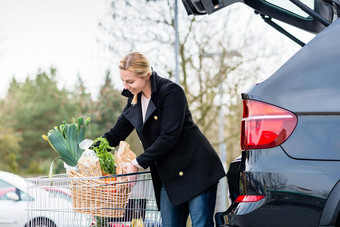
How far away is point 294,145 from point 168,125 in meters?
1.06

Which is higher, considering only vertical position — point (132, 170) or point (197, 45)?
point (197, 45)

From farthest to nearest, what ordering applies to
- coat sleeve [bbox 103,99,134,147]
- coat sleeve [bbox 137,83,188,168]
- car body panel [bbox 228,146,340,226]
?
1. coat sleeve [bbox 103,99,134,147]
2. coat sleeve [bbox 137,83,188,168]
3. car body panel [bbox 228,146,340,226]

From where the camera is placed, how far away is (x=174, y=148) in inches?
141

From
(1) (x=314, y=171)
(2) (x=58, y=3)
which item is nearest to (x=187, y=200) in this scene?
(1) (x=314, y=171)

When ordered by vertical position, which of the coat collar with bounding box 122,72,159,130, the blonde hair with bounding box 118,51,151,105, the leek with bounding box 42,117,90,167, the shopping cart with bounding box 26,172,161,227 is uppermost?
the blonde hair with bounding box 118,51,151,105

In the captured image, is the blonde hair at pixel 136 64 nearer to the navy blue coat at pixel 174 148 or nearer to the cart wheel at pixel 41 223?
the navy blue coat at pixel 174 148

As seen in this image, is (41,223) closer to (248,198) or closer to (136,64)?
(136,64)

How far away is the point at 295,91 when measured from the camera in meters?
2.67

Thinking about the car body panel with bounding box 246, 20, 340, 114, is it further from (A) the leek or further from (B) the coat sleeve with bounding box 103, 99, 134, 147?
(B) the coat sleeve with bounding box 103, 99, 134, 147

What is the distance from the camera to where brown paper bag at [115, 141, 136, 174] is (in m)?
3.45

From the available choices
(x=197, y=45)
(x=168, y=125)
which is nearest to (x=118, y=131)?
(x=168, y=125)

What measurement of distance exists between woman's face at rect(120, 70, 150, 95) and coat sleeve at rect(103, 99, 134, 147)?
46 centimetres

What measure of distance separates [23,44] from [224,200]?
26105 mm

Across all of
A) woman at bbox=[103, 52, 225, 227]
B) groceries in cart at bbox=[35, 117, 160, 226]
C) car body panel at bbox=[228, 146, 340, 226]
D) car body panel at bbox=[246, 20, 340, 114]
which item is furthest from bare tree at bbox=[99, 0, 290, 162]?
car body panel at bbox=[228, 146, 340, 226]
